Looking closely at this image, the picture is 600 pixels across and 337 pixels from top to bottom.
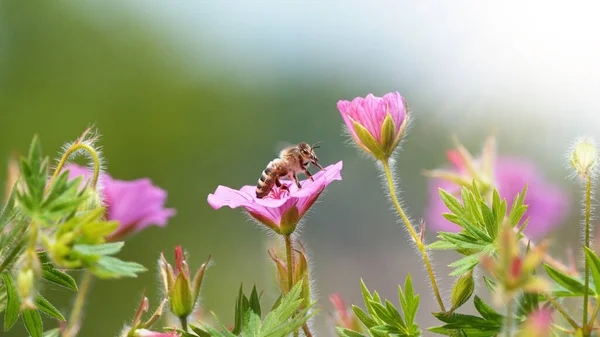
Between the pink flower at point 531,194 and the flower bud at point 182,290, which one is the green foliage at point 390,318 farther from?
the pink flower at point 531,194

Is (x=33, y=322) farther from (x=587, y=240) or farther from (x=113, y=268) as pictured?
(x=587, y=240)

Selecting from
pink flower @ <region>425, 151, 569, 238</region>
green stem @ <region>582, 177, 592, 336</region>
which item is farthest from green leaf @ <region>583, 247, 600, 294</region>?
pink flower @ <region>425, 151, 569, 238</region>

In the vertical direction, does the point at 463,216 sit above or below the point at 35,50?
below

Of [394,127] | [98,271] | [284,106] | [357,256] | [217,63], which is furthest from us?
[284,106]

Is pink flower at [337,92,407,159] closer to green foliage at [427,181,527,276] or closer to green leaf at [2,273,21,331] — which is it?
green foliage at [427,181,527,276]

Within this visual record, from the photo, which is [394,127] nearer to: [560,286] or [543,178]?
[560,286]

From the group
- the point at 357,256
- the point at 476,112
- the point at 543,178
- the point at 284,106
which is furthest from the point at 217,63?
the point at 543,178
